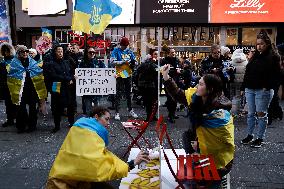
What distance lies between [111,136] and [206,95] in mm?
3861

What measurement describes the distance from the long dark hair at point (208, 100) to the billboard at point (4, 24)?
13974 millimetres

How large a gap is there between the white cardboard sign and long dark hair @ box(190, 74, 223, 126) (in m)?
4.71

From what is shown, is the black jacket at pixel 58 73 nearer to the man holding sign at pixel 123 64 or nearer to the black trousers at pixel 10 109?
the black trousers at pixel 10 109

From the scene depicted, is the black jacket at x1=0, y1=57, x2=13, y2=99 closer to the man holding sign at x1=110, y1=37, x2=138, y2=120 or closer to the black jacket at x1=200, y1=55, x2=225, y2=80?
the man holding sign at x1=110, y1=37, x2=138, y2=120

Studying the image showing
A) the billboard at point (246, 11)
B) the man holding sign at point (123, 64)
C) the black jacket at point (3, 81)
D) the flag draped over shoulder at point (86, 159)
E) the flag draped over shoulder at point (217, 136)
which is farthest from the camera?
the billboard at point (246, 11)

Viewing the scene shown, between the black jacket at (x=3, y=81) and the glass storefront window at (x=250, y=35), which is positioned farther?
the glass storefront window at (x=250, y=35)

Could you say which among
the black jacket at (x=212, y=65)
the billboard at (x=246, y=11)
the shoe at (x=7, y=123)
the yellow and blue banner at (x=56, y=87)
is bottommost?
the shoe at (x=7, y=123)

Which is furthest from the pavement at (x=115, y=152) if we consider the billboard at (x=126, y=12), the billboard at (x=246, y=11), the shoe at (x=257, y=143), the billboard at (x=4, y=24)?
the billboard at (x=4, y=24)

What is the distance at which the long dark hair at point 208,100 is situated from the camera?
13.0 ft

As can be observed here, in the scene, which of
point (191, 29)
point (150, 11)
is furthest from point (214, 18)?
point (150, 11)

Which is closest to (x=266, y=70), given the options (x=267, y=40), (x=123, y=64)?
(x=267, y=40)

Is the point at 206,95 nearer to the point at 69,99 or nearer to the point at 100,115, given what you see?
the point at 100,115

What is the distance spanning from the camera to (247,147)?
21.9 feet

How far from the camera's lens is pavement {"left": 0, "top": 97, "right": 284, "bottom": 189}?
5059 mm
